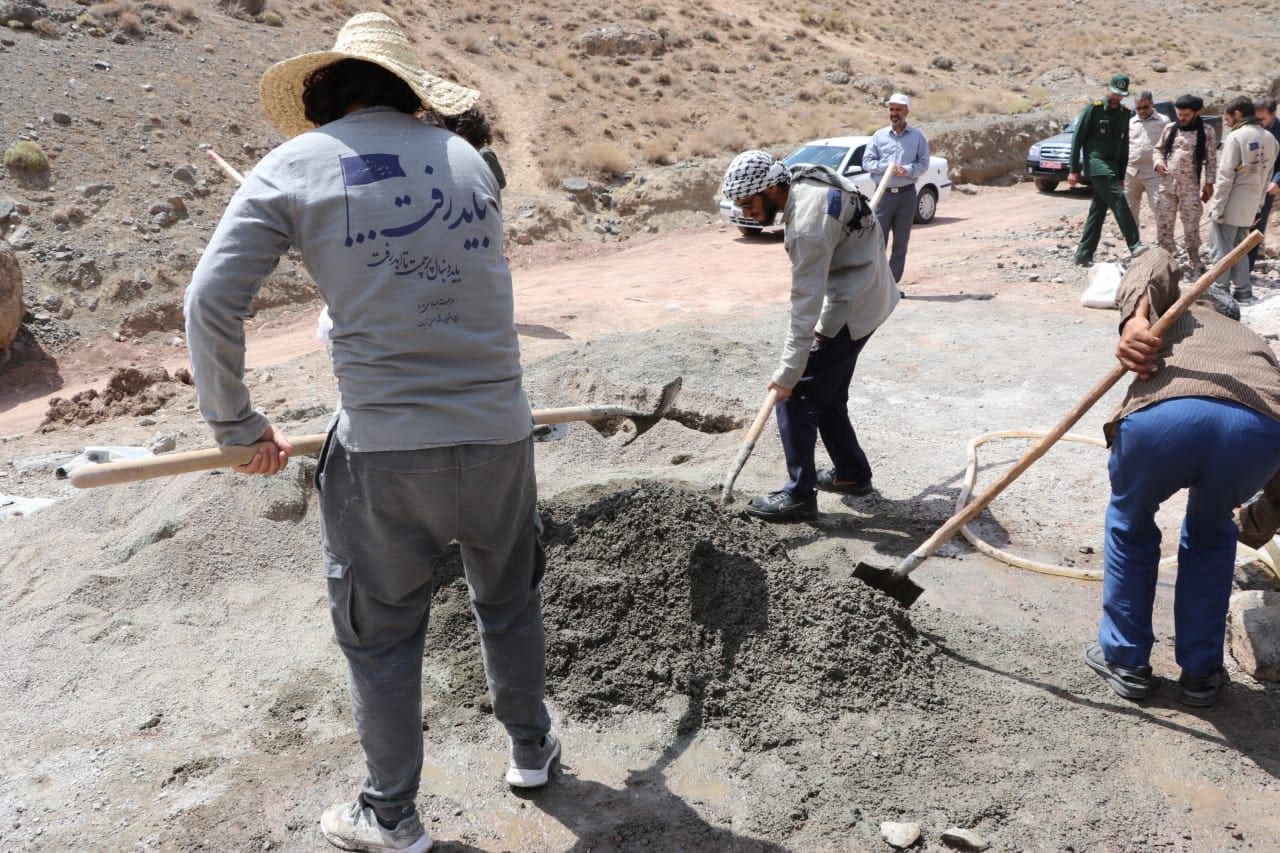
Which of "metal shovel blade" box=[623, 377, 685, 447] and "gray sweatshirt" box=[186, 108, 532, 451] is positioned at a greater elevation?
"gray sweatshirt" box=[186, 108, 532, 451]

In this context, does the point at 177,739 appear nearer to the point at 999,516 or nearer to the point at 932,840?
the point at 932,840

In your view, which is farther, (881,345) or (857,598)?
(881,345)

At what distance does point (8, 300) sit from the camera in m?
9.77

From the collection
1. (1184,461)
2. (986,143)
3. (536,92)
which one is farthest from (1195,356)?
(536,92)

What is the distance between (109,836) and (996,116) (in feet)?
75.2

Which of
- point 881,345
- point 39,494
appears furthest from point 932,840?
point 39,494

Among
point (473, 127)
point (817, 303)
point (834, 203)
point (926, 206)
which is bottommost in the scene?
point (926, 206)

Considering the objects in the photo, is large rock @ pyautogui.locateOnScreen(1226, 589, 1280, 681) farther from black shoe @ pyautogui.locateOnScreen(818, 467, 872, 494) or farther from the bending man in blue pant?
black shoe @ pyautogui.locateOnScreen(818, 467, 872, 494)

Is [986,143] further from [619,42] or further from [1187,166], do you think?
[1187,166]

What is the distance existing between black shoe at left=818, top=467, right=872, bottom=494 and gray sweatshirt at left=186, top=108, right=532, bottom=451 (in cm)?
286

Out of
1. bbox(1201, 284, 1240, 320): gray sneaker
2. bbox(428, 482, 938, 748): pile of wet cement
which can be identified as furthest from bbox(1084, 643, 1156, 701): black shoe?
bbox(1201, 284, 1240, 320): gray sneaker

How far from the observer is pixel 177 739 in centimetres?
327

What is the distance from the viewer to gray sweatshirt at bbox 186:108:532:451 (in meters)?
2.23

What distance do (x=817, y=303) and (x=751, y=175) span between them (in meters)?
0.58
